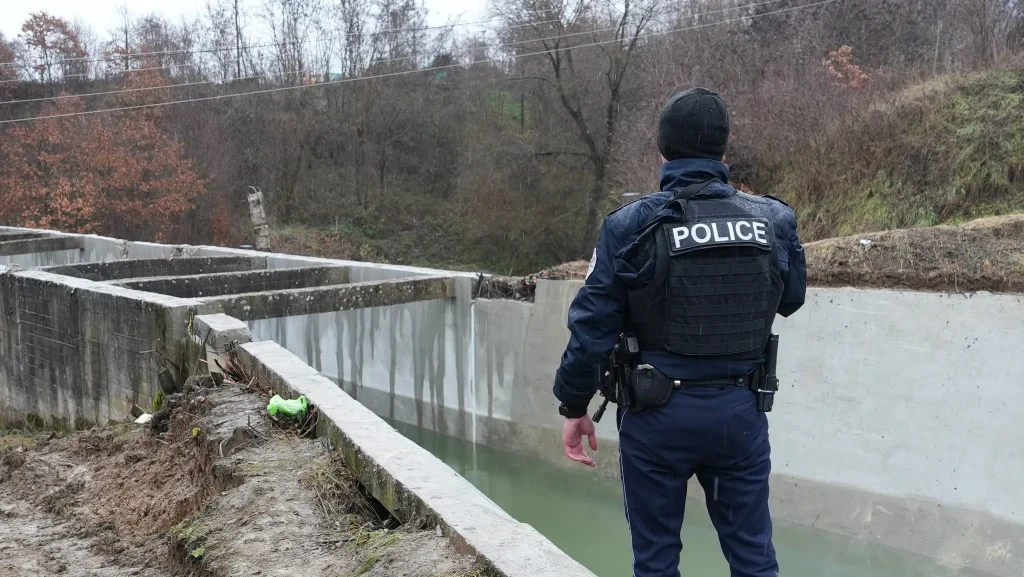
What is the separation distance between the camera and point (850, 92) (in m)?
12.1

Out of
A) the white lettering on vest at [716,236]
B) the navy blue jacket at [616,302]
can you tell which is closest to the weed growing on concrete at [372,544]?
the navy blue jacket at [616,302]

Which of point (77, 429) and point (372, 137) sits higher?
point (372, 137)

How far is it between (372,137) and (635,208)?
83.5 feet

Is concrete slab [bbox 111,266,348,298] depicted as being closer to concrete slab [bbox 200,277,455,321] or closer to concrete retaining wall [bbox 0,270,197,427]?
concrete retaining wall [bbox 0,270,197,427]

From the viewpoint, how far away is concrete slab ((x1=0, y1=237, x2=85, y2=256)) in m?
13.9

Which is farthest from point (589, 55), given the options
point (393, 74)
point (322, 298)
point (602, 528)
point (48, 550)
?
point (48, 550)

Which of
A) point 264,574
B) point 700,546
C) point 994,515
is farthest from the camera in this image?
point 700,546

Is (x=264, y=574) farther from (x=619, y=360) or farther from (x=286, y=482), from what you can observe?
(x=619, y=360)

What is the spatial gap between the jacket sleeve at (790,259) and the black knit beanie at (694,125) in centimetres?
34

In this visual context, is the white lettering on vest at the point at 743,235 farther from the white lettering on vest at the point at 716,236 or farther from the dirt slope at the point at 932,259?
the dirt slope at the point at 932,259

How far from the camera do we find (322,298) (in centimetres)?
802

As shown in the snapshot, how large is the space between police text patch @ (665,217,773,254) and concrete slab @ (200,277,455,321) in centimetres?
511

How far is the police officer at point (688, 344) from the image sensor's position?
96.0 inches

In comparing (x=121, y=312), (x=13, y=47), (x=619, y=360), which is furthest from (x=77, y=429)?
(x=13, y=47)
